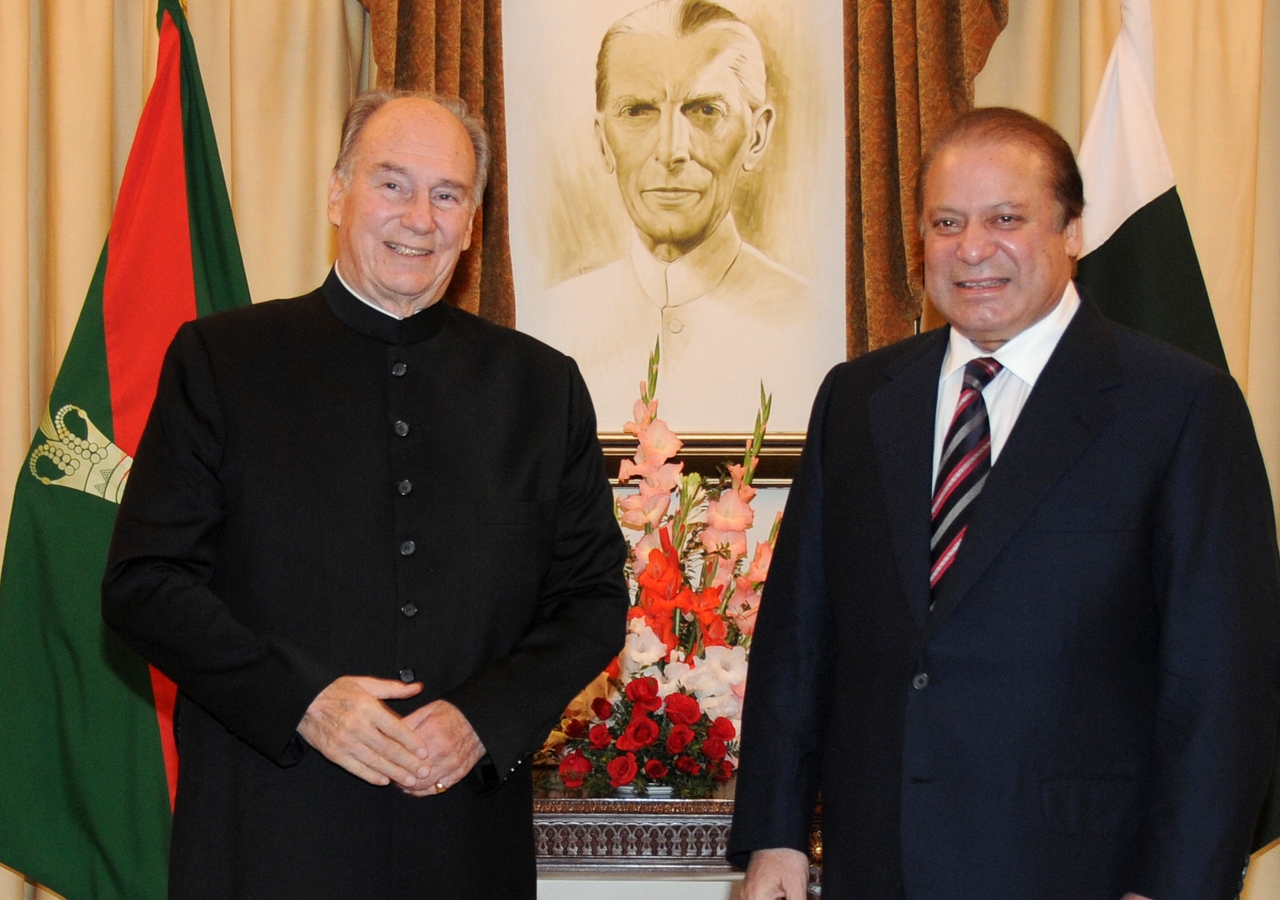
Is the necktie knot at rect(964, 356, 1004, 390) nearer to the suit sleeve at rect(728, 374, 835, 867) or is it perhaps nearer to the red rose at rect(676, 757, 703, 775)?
the suit sleeve at rect(728, 374, 835, 867)

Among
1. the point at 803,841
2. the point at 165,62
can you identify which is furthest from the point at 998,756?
the point at 165,62

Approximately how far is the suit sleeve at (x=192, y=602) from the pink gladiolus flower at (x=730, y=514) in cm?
120

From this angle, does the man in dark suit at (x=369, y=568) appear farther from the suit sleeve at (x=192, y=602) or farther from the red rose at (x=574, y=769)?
the red rose at (x=574, y=769)

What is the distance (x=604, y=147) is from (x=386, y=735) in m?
2.36

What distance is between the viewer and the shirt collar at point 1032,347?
6.65ft

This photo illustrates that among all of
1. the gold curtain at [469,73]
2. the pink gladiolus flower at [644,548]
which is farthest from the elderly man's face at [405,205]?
the gold curtain at [469,73]

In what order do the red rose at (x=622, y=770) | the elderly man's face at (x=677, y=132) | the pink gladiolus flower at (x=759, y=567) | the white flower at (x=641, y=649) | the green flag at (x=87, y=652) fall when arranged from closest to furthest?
1. the red rose at (x=622, y=770)
2. the white flower at (x=641, y=649)
3. the pink gladiolus flower at (x=759, y=567)
4. the green flag at (x=87, y=652)
5. the elderly man's face at (x=677, y=132)

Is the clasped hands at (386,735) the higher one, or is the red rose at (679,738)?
the clasped hands at (386,735)

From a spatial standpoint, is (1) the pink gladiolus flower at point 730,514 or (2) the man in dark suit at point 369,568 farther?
(1) the pink gladiolus flower at point 730,514

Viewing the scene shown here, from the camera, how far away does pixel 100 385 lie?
3.29 meters

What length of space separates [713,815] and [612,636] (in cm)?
78

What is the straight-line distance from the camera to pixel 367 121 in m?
2.24

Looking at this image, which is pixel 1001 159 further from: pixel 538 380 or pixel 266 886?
pixel 266 886

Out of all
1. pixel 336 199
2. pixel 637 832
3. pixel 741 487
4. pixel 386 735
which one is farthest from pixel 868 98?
pixel 386 735
